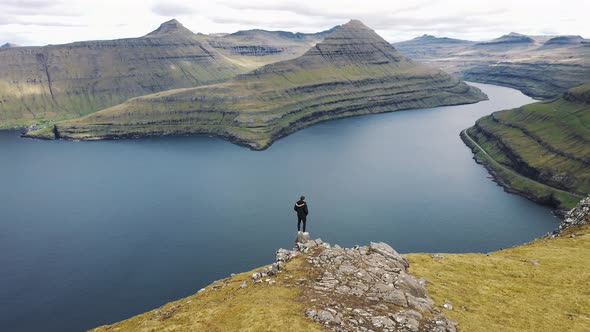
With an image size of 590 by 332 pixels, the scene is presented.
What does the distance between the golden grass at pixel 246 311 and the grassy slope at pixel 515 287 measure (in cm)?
1584

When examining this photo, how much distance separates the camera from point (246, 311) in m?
37.2

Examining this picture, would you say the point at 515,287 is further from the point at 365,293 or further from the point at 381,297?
the point at 365,293

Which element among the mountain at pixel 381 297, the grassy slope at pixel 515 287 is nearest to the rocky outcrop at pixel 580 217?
the grassy slope at pixel 515 287

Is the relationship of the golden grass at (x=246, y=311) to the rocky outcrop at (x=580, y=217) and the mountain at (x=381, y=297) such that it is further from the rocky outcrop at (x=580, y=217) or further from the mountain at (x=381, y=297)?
the rocky outcrop at (x=580, y=217)

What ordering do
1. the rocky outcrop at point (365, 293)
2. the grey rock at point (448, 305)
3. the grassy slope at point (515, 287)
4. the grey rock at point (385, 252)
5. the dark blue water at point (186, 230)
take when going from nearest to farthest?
the rocky outcrop at point (365, 293) → the grassy slope at point (515, 287) → the grey rock at point (448, 305) → the grey rock at point (385, 252) → the dark blue water at point (186, 230)

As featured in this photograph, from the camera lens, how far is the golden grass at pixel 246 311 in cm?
3456

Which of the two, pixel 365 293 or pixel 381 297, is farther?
pixel 365 293

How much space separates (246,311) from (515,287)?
114ft

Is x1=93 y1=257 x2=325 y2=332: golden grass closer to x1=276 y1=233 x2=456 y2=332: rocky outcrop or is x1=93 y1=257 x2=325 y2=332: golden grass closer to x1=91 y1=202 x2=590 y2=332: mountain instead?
x1=91 y1=202 x2=590 y2=332: mountain

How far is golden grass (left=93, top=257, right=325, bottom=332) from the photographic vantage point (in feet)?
113

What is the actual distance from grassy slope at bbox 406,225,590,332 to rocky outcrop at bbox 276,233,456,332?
3.34m

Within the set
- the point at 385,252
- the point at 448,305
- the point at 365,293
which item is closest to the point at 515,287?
A: the point at 448,305

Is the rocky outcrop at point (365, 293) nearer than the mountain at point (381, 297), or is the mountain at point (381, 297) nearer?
the rocky outcrop at point (365, 293)

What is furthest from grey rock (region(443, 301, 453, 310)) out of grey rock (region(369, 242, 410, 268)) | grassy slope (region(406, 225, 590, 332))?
grey rock (region(369, 242, 410, 268))
